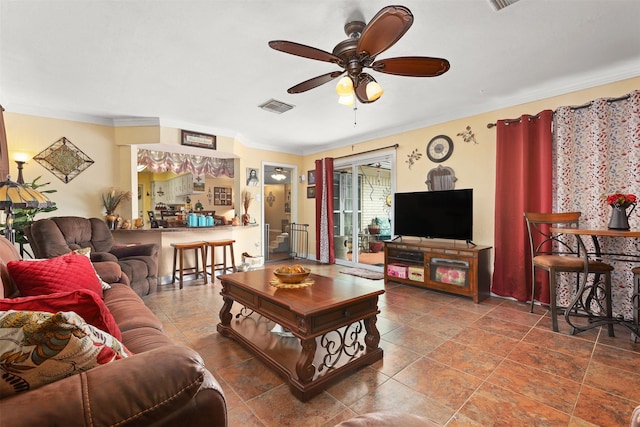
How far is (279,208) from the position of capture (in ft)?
27.2

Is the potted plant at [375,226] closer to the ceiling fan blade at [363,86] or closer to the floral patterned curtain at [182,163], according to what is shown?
the floral patterned curtain at [182,163]

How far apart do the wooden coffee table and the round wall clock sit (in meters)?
2.78

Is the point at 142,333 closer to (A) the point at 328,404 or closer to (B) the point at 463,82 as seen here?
(A) the point at 328,404

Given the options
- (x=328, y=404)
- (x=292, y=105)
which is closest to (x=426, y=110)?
(x=292, y=105)

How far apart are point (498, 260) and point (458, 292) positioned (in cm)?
64

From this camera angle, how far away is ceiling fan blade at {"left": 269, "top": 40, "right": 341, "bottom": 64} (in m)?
1.72

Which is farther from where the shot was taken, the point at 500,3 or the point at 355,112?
the point at 355,112

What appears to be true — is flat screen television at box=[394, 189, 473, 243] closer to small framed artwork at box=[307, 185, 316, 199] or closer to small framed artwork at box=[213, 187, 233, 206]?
small framed artwork at box=[307, 185, 316, 199]

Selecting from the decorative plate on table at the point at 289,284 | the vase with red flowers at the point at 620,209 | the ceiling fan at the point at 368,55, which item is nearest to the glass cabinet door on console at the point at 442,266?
the vase with red flowers at the point at 620,209

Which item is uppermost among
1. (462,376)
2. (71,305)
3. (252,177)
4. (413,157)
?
(413,157)

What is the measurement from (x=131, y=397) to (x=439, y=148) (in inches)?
174

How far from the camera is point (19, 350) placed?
661mm

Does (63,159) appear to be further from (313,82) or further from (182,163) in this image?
(313,82)

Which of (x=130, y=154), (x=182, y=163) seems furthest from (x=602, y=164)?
(x=130, y=154)
